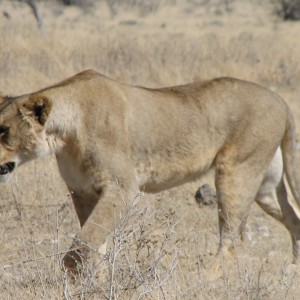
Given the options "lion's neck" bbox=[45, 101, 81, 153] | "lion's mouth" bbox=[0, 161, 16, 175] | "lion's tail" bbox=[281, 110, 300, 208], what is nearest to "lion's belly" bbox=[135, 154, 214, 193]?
"lion's neck" bbox=[45, 101, 81, 153]

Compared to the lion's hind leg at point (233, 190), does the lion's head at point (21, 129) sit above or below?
above

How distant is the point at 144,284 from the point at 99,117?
1.87 metres

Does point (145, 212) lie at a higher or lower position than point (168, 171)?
higher

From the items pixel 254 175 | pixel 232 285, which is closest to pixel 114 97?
pixel 254 175

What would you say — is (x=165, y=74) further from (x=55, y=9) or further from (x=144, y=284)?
(x=55, y=9)

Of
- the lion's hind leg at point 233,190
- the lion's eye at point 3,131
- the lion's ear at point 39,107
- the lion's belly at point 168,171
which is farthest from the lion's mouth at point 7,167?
the lion's hind leg at point 233,190

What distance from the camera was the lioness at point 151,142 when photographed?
6484 mm

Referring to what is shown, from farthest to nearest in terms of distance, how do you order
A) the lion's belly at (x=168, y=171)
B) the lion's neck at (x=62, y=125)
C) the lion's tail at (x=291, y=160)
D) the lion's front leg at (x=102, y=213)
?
the lion's tail at (x=291, y=160) < the lion's belly at (x=168, y=171) < the lion's neck at (x=62, y=125) < the lion's front leg at (x=102, y=213)

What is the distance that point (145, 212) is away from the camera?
5.92m

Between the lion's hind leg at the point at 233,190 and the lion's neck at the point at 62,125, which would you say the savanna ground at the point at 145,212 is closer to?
the lion's hind leg at the point at 233,190

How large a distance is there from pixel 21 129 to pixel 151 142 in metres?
1.00

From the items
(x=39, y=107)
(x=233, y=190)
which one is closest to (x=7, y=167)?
(x=39, y=107)

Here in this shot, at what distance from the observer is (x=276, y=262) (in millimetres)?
7090

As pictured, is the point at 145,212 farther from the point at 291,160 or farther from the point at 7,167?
the point at 291,160
